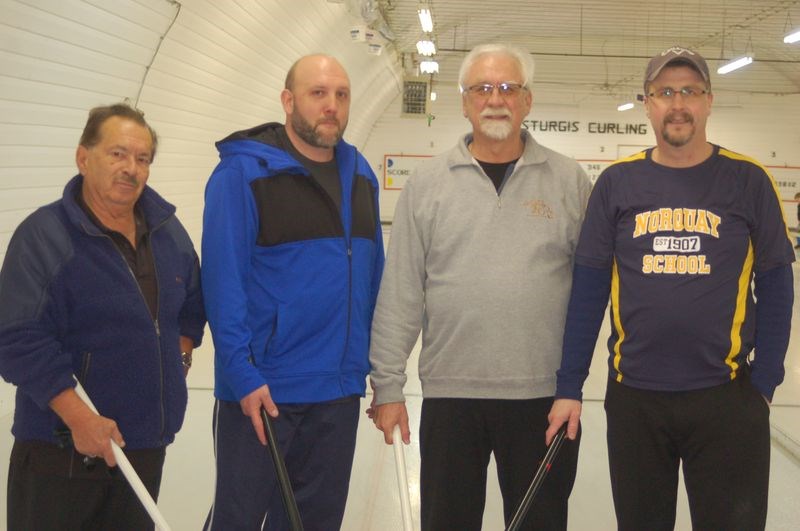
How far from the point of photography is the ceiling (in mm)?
15922

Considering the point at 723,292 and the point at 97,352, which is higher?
the point at 723,292

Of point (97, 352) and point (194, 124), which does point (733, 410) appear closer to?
point (97, 352)

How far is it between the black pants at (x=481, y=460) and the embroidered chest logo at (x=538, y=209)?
1.85ft

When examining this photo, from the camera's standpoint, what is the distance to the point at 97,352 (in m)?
1.97

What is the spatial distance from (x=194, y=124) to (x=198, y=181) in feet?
2.65

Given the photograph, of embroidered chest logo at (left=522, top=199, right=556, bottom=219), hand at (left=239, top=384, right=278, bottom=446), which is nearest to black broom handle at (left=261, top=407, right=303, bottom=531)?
hand at (left=239, top=384, right=278, bottom=446)

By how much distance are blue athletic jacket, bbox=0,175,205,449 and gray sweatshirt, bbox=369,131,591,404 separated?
642mm

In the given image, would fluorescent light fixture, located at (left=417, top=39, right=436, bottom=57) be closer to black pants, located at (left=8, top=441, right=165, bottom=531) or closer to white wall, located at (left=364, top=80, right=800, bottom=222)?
white wall, located at (left=364, top=80, right=800, bottom=222)

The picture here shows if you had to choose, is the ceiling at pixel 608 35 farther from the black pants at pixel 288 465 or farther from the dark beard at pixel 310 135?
the black pants at pixel 288 465

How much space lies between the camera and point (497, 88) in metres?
2.31

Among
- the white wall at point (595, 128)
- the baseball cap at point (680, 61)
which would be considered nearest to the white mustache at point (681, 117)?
the baseball cap at point (680, 61)

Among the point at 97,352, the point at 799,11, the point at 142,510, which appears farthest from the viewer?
the point at 799,11

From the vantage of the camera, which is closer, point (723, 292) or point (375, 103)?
point (723, 292)

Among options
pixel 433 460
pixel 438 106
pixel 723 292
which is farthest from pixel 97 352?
pixel 438 106
